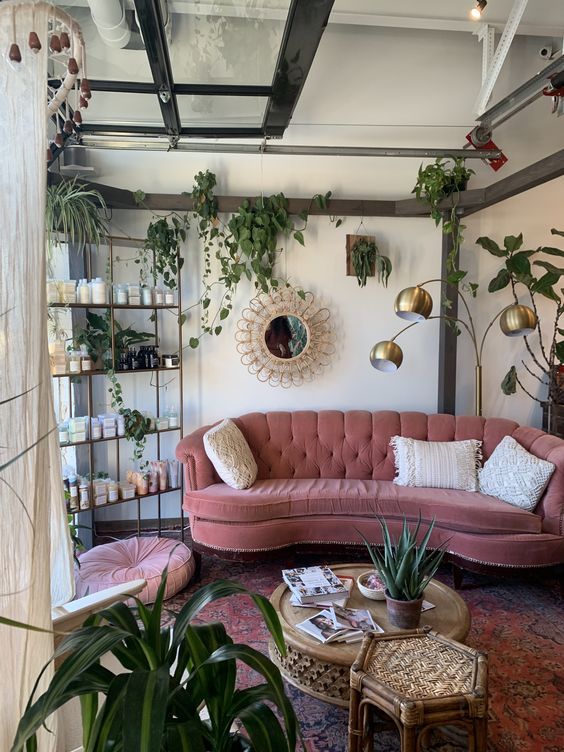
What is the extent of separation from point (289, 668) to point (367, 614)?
393mm

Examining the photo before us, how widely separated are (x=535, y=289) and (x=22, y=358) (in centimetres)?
361

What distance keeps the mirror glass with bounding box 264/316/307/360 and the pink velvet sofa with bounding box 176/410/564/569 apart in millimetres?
539

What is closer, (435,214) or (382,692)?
(382,692)

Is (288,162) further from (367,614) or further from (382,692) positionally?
(382,692)

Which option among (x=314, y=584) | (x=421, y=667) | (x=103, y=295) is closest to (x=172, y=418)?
(x=103, y=295)

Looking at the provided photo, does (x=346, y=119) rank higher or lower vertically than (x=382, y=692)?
higher

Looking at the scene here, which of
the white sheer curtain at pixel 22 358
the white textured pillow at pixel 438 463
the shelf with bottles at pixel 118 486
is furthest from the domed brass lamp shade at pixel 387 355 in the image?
the white sheer curtain at pixel 22 358

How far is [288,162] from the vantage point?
4164mm

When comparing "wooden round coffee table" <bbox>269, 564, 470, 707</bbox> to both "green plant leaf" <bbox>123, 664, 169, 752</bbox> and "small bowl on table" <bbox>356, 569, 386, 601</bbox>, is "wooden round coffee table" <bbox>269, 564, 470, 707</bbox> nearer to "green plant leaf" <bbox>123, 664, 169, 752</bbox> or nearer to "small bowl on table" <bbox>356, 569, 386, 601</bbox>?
"small bowl on table" <bbox>356, 569, 386, 601</bbox>

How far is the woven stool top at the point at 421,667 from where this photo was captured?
1624mm

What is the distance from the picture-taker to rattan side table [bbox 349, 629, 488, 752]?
1548 millimetres

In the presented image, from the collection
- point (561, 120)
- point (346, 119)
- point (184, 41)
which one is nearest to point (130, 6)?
point (184, 41)

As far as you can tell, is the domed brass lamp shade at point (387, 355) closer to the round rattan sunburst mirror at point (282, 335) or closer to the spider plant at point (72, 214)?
the round rattan sunburst mirror at point (282, 335)

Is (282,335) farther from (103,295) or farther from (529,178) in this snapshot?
(529,178)
